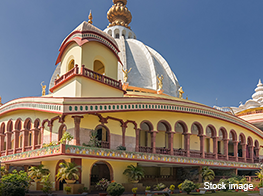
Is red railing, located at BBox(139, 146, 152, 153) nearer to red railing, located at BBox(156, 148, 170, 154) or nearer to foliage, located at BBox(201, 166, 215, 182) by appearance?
red railing, located at BBox(156, 148, 170, 154)

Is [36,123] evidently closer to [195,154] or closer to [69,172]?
[69,172]

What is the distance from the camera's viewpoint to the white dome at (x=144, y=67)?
132 ft

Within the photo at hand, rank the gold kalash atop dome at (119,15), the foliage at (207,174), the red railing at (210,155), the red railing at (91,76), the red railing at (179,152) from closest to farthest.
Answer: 1. the red railing at (91,76)
2. the red railing at (179,152)
3. the foliage at (207,174)
4. the red railing at (210,155)
5. the gold kalash atop dome at (119,15)

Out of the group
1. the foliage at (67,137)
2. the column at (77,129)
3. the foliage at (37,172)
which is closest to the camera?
the foliage at (67,137)

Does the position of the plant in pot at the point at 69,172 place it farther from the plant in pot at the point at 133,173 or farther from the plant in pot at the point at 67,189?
the plant in pot at the point at 133,173

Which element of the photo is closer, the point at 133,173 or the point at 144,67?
the point at 133,173

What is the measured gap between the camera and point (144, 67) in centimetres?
4194

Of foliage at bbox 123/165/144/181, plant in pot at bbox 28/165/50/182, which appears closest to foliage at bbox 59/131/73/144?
plant in pot at bbox 28/165/50/182

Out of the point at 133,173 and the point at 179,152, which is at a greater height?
the point at 179,152

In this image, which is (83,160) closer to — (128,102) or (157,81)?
(128,102)

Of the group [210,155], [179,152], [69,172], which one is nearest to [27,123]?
[69,172]

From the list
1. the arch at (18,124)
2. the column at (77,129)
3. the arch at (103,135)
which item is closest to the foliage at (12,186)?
the column at (77,129)

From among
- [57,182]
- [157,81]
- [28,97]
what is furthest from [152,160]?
[157,81]

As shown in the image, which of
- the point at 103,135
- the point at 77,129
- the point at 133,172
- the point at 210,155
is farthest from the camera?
the point at 210,155
